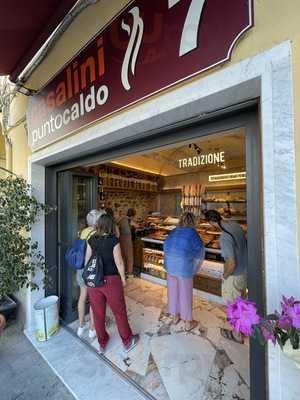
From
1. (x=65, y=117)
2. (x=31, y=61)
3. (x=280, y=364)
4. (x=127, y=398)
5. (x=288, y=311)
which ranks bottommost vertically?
(x=127, y=398)

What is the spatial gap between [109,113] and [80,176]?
5.99 feet

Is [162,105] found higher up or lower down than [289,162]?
higher up

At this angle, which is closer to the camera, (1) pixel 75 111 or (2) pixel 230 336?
(1) pixel 75 111

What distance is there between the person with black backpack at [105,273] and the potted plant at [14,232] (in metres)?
0.90

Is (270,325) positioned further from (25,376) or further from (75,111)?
(25,376)

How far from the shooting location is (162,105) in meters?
1.38

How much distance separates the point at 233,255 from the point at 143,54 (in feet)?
→ 7.09

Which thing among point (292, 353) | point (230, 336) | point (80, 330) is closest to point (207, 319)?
point (230, 336)

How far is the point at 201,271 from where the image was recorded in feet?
12.3

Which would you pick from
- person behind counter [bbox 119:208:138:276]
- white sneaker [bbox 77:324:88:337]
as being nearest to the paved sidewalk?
white sneaker [bbox 77:324:88:337]

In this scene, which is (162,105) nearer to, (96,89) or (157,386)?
(96,89)

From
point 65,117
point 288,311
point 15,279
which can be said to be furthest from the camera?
point 15,279

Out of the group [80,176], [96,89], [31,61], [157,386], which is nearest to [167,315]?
[157,386]

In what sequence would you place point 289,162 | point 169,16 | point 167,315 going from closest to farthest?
1. point 289,162
2. point 169,16
3. point 167,315
